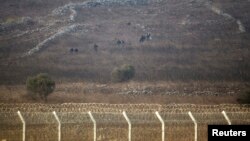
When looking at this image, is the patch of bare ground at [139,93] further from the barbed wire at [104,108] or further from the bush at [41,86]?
the barbed wire at [104,108]

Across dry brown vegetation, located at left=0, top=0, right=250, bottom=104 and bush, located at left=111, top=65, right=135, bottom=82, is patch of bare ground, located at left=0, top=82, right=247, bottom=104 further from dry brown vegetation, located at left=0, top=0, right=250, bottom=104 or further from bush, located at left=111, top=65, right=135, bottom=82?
bush, located at left=111, top=65, right=135, bottom=82

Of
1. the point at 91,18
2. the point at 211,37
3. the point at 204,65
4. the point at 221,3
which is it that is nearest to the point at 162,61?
the point at 204,65

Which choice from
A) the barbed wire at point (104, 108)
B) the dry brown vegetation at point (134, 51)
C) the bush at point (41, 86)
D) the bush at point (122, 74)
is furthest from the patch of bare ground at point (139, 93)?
the barbed wire at point (104, 108)

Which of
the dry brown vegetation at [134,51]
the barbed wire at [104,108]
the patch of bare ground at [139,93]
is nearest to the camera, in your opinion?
the barbed wire at [104,108]

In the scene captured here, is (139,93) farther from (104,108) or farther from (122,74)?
(104,108)

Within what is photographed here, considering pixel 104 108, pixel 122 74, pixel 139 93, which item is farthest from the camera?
pixel 122 74

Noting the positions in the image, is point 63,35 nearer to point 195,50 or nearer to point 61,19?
point 61,19

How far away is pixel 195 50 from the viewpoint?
54125mm

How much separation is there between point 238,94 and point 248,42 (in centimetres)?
1886

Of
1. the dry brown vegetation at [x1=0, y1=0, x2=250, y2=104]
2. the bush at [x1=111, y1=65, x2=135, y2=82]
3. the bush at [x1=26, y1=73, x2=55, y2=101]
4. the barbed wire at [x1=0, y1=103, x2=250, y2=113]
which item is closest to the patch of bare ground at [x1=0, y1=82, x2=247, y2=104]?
the dry brown vegetation at [x1=0, y1=0, x2=250, y2=104]

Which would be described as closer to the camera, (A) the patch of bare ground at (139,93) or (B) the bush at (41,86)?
(B) the bush at (41,86)

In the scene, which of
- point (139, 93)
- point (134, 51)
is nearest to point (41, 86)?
point (139, 93)

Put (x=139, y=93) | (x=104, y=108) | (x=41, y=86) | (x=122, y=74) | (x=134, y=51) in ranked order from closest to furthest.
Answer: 1. (x=104, y=108)
2. (x=41, y=86)
3. (x=139, y=93)
4. (x=122, y=74)
5. (x=134, y=51)

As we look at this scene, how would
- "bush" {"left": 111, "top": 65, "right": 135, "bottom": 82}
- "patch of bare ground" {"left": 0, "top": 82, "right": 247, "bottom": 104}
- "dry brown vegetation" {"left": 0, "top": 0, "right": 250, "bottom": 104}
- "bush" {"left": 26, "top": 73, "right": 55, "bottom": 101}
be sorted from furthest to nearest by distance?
"bush" {"left": 111, "top": 65, "right": 135, "bottom": 82}
"dry brown vegetation" {"left": 0, "top": 0, "right": 250, "bottom": 104}
"patch of bare ground" {"left": 0, "top": 82, "right": 247, "bottom": 104}
"bush" {"left": 26, "top": 73, "right": 55, "bottom": 101}
